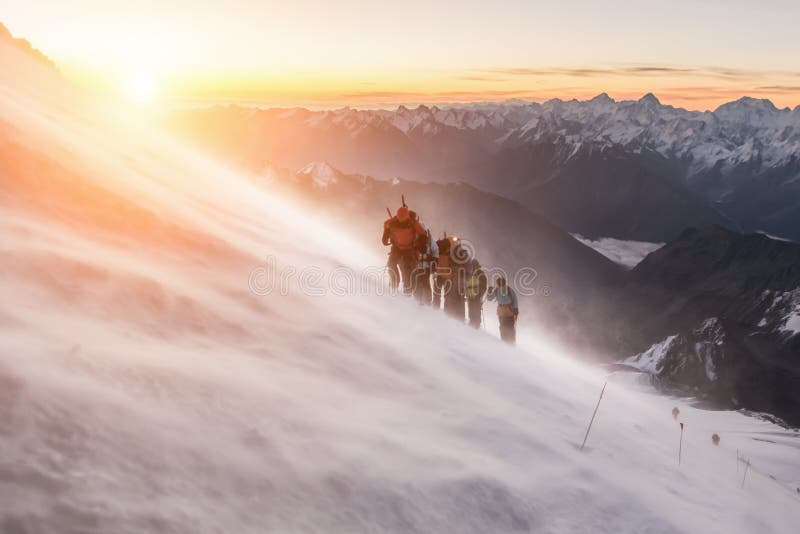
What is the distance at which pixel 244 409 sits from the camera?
12.2 ft

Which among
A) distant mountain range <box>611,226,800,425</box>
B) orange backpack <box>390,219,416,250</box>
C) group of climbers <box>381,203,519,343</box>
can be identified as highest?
orange backpack <box>390,219,416,250</box>

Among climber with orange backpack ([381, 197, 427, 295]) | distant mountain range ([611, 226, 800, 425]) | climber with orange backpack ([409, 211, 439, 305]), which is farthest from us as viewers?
distant mountain range ([611, 226, 800, 425])

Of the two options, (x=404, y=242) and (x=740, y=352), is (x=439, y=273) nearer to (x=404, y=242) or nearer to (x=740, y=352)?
(x=404, y=242)

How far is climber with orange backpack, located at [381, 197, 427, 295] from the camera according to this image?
14.2 metres

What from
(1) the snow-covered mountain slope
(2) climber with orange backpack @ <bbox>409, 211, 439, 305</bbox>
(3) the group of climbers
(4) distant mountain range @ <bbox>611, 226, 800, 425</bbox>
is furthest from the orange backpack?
(4) distant mountain range @ <bbox>611, 226, 800, 425</bbox>

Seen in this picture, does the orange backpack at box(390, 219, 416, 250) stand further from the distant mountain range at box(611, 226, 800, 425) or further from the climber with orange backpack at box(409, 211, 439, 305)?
the distant mountain range at box(611, 226, 800, 425)

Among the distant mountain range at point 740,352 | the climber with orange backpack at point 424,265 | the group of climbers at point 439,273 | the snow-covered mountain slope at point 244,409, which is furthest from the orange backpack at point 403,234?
the distant mountain range at point 740,352

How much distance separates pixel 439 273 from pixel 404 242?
1.61 m

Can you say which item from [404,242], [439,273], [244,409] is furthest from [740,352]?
[244,409]

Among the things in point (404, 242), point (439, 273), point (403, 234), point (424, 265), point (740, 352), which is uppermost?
point (403, 234)

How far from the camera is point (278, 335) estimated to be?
5305 millimetres

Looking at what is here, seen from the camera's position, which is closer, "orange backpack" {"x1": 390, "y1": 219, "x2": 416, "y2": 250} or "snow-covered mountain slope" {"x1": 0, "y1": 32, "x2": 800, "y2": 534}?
"snow-covered mountain slope" {"x1": 0, "y1": 32, "x2": 800, "y2": 534}

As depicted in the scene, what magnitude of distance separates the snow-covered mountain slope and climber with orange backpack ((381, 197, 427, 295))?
229 inches

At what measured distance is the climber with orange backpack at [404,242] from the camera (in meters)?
14.2
